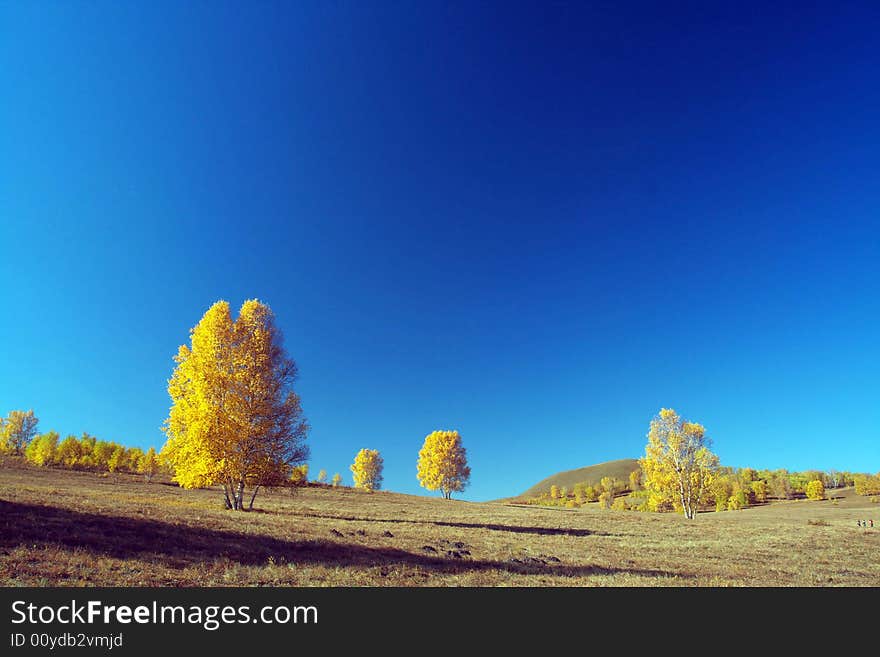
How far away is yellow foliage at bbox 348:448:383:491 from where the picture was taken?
118250 millimetres

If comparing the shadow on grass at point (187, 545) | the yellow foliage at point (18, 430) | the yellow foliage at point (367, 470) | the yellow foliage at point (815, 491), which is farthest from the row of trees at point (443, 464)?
the yellow foliage at point (815, 491)

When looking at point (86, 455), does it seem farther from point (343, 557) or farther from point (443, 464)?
point (343, 557)

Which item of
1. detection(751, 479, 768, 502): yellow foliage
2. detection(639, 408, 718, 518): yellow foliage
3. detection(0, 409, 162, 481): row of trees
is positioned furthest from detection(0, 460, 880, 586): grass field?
detection(751, 479, 768, 502): yellow foliage

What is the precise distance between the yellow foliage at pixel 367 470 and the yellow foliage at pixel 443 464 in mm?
26315

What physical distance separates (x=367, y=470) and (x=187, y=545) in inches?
4280

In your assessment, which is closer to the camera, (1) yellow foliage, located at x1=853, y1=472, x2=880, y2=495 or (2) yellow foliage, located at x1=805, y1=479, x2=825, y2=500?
(2) yellow foliage, located at x1=805, y1=479, x2=825, y2=500

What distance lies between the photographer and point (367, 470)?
118625 mm

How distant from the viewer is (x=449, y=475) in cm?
9506

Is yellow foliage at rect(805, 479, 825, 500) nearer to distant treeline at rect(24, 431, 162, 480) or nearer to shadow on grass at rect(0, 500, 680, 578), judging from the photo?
shadow on grass at rect(0, 500, 680, 578)

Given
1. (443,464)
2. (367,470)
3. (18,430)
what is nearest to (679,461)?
(443,464)

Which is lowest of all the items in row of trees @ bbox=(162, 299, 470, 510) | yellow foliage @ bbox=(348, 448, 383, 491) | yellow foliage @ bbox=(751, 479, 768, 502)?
yellow foliage @ bbox=(751, 479, 768, 502)

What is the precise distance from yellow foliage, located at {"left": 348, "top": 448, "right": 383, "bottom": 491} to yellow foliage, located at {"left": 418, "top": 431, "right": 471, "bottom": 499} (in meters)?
26.3
